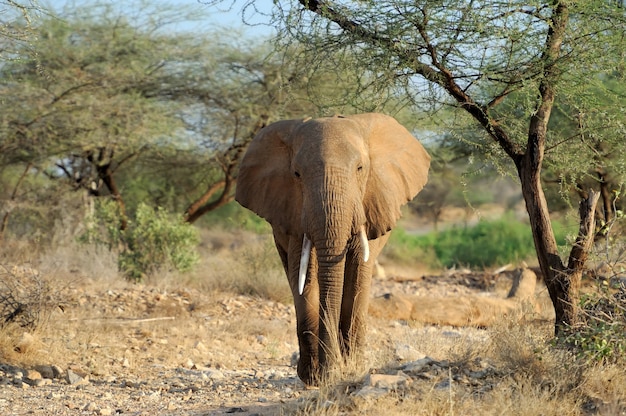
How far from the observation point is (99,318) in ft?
35.7

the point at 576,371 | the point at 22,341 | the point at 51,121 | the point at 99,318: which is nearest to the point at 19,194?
the point at 51,121

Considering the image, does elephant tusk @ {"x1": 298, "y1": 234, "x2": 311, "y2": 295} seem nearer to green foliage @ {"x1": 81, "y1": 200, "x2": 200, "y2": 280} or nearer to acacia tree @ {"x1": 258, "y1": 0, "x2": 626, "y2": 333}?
acacia tree @ {"x1": 258, "y1": 0, "x2": 626, "y2": 333}

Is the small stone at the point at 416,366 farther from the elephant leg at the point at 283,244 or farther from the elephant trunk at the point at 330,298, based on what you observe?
the elephant leg at the point at 283,244

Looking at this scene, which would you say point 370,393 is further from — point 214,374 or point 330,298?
point 214,374

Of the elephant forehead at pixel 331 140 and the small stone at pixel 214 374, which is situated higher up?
the elephant forehead at pixel 331 140

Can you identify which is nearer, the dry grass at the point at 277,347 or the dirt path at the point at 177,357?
the dry grass at the point at 277,347

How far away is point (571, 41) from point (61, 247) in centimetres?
1057

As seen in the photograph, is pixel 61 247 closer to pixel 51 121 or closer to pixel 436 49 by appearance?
pixel 51 121

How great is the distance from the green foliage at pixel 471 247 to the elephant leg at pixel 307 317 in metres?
14.0

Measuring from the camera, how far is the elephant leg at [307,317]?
7.24m

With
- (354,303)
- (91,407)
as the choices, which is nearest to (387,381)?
(354,303)

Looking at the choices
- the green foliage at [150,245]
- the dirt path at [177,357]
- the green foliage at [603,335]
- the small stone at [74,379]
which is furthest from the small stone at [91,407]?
the green foliage at [150,245]

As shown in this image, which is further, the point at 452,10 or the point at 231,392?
the point at 452,10

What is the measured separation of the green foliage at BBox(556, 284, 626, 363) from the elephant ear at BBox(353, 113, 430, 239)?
5.35ft
